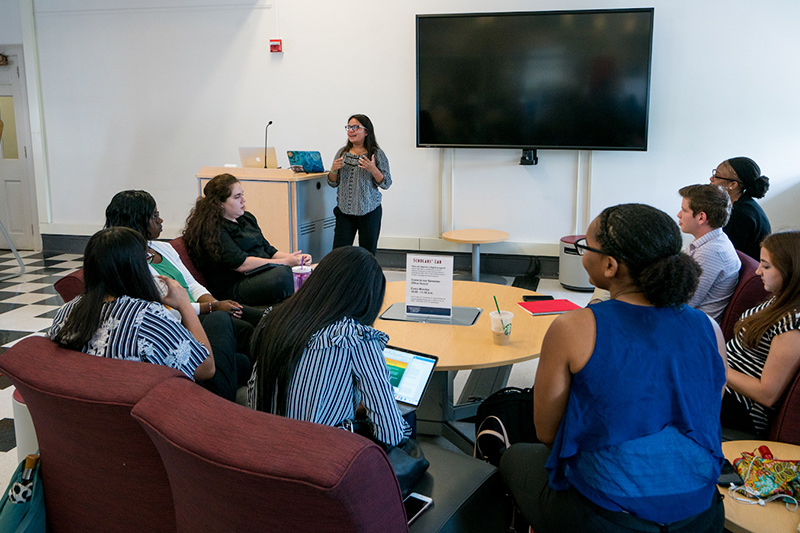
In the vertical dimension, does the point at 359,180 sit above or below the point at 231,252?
above

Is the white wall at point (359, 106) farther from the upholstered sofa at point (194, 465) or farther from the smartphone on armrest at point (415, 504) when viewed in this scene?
the smartphone on armrest at point (415, 504)

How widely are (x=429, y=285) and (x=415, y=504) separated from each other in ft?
4.25

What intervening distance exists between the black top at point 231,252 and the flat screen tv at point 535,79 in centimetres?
260

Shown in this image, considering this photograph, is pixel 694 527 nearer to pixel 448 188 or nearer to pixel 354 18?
pixel 448 188

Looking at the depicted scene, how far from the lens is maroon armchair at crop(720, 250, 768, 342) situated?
268cm

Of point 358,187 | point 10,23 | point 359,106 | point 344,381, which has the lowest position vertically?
point 344,381

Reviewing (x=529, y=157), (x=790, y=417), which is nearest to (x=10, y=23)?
(x=529, y=157)

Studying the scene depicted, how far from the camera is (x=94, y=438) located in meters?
1.49

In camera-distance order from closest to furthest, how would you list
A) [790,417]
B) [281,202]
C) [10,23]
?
[790,417] < [281,202] < [10,23]

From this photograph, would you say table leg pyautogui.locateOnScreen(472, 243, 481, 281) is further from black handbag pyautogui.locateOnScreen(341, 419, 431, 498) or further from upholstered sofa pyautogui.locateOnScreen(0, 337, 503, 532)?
black handbag pyautogui.locateOnScreen(341, 419, 431, 498)

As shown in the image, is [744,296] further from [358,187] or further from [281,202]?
[281,202]

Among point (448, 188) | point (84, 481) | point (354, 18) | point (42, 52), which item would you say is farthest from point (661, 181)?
point (42, 52)

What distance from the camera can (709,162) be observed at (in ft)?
18.2

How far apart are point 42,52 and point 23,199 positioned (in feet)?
5.33
